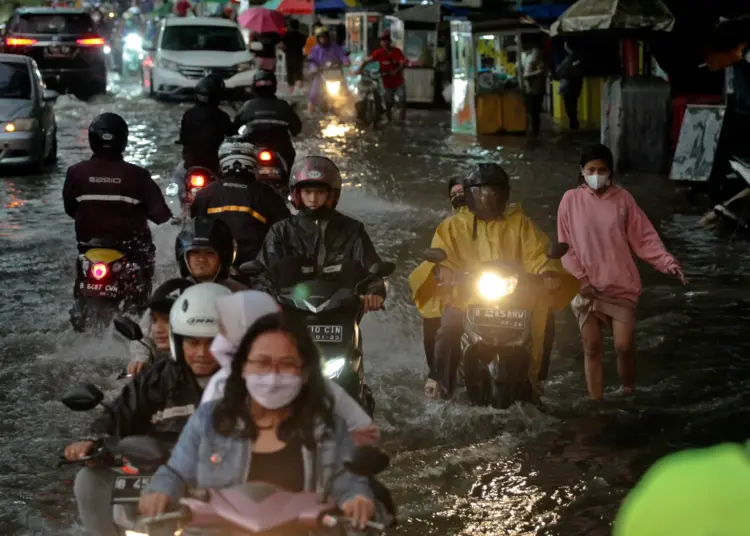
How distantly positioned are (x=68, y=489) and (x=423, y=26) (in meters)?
24.7

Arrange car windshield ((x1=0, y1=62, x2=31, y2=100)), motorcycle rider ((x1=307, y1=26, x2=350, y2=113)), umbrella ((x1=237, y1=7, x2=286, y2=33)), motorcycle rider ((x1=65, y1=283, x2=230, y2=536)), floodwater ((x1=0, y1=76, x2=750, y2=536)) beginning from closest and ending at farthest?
1. motorcycle rider ((x1=65, y1=283, x2=230, y2=536))
2. floodwater ((x1=0, y1=76, x2=750, y2=536))
3. car windshield ((x1=0, y1=62, x2=31, y2=100))
4. motorcycle rider ((x1=307, y1=26, x2=350, y2=113))
5. umbrella ((x1=237, y1=7, x2=286, y2=33))

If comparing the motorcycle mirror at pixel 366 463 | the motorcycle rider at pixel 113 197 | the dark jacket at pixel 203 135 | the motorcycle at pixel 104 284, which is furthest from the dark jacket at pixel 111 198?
the motorcycle mirror at pixel 366 463

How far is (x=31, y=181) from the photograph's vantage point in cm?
1816

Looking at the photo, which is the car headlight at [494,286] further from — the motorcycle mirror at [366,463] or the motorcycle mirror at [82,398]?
the motorcycle mirror at [366,463]

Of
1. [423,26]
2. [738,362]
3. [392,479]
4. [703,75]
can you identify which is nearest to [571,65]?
[703,75]

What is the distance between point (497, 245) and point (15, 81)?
41.8 feet

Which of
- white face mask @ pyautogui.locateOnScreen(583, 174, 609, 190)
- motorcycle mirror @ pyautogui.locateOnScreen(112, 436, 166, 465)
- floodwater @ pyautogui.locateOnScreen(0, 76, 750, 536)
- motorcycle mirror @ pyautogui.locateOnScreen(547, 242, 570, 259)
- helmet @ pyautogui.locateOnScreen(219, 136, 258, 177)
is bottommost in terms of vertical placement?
floodwater @ pyautogui.locateOnScreen(0, 76, 750, 536)

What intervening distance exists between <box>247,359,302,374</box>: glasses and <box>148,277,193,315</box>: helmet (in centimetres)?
163

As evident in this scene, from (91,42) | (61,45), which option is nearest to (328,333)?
(61,45)

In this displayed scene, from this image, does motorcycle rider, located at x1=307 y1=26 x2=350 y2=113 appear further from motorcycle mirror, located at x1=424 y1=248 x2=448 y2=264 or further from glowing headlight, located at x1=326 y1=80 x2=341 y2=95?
motorcycle mirror, located at x1=424 y1=248 x2=448 y2=264

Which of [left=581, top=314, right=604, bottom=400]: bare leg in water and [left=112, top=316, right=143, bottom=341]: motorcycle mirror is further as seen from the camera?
[left=581, top=314, right=604, bottom=400]: bare leg in water

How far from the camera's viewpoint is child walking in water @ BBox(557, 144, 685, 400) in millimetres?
7832

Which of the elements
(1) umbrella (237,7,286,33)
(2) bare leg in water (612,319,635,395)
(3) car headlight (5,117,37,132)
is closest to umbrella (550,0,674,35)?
(3) car headlight (5,117,37,132)

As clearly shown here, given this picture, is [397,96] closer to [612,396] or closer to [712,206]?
[712,206]
